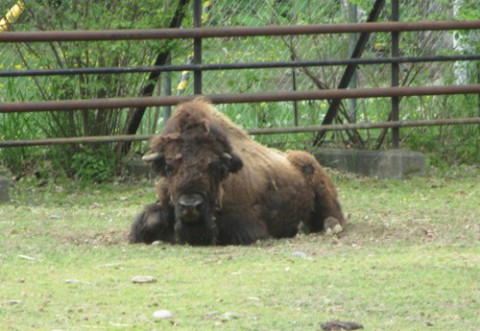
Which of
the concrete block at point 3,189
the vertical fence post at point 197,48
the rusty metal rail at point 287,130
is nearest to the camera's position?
the concrete block at point 3,189

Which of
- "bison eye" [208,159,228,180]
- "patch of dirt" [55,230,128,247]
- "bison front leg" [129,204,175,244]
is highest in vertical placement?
"bison eye" [208,159,228,180]

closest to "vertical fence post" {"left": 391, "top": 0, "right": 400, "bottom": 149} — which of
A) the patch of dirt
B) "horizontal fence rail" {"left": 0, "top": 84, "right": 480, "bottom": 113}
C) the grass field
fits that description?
"horizontal fence rail" {"left": 0, "top": 84, "right": 480, "bottom": 113}

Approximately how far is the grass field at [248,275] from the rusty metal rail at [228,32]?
1770 mm

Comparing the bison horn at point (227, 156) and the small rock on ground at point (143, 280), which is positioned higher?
the bison horn at point (227, 156)

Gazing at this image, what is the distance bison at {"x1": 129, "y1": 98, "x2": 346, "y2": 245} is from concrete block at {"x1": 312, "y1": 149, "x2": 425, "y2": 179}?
353 centimetres

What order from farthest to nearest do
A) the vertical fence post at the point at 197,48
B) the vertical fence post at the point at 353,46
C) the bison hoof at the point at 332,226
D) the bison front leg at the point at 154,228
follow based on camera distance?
the vertical fence post at the point at 353,46 < the vertical fence post at the point at 197,48 < the bison hoof at the point at 332,226 < the bison front leg at the point at 154,228

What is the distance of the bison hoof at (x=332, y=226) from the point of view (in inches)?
388

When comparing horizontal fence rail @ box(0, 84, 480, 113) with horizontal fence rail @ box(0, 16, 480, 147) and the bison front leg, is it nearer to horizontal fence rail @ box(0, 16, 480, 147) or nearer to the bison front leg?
horizontal fence rail @ box(0, 16, 480, 147)

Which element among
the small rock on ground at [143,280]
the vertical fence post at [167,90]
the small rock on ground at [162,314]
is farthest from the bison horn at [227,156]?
the vertical fence post at [167,90]

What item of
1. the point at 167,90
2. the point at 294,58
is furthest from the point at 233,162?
the point at 294,58

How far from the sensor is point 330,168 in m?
14.0

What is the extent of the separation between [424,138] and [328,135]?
45.6 inches

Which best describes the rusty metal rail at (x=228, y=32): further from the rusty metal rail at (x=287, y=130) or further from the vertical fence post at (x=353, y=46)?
the vertical fence post at (x=353, y=46)

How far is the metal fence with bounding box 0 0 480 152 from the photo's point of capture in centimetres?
1252
